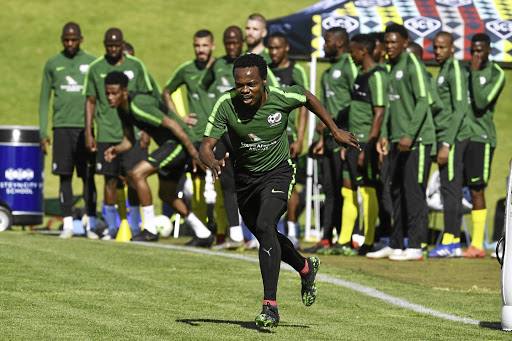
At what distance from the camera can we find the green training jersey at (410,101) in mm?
13344

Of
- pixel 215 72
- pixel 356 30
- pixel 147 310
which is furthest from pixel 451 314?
pixel 356 30

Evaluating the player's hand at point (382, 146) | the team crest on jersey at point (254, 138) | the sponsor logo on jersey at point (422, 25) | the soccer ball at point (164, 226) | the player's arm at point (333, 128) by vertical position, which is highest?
the sponsor logo on jersey at point (422, 25)

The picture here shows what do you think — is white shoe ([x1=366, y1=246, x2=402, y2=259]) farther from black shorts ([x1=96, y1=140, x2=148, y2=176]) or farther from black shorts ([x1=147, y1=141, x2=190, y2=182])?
black shorts ([x1=96, y1=140, x2=148, y2=176])

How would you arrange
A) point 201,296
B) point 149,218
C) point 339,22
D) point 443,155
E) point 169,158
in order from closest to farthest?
point 201,296, point 443,155, point 169,158, point 149,218, point 339,22

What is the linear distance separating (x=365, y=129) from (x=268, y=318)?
272 inches

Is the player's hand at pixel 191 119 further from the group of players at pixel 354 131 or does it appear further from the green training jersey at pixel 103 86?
the green training jersey at pixel 103 86

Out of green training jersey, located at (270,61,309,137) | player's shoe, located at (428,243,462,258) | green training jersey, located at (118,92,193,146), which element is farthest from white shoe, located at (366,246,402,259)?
green training jersey, located at (118,92,193,146)

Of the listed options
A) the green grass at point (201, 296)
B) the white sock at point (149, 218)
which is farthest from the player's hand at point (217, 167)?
the white sock at point (149, 218)

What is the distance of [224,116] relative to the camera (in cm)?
807

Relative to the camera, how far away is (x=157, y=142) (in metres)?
14.8

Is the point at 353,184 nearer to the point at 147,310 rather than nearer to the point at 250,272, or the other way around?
the point at 250,272

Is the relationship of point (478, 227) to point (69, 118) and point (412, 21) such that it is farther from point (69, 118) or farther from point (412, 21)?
point (69, 118)

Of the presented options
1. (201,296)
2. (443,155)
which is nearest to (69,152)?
(443,155)

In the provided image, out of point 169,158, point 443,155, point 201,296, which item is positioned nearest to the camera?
point 201,296
